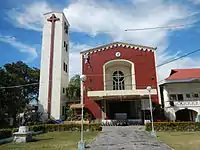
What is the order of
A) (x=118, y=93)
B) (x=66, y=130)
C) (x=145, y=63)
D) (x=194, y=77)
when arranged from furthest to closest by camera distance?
(x=145, y=63)
(x=194, y=77)
(x=118, y=93)
(x=66, y=130)

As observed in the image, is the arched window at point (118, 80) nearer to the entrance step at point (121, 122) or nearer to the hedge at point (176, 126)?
the entrance step at point (121, 122)

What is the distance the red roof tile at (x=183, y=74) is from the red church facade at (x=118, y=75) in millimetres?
2706

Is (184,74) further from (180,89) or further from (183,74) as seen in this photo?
(180,89)

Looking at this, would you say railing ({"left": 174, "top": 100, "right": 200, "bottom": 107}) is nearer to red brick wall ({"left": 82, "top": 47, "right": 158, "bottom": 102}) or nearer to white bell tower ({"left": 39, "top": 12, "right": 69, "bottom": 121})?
red brick wall ({"left": 82, "top": 47, "right": 158, "bottom": 102})

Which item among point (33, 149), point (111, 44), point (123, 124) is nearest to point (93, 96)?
point (123, 124)

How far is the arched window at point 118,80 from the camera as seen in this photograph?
26.7 metres

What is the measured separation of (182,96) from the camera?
78.0ft

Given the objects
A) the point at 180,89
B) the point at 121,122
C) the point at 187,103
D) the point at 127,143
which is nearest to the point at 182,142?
the point at 127,143

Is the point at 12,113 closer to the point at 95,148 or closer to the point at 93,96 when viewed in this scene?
the point at 93,96

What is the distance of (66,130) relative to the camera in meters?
17.7

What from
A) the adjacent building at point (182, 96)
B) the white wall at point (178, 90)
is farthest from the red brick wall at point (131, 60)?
the adjacent building at point (182, 96)

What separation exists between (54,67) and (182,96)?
17.8m

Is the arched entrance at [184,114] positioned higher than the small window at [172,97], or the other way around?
the small window at [172,97]

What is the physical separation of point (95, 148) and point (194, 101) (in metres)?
18.5
